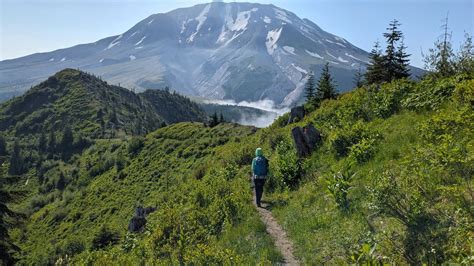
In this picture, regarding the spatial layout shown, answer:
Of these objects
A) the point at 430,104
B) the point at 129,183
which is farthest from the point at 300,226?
the point at 129,183

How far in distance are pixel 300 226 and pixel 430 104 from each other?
332 inches

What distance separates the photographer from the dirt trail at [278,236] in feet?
31.0

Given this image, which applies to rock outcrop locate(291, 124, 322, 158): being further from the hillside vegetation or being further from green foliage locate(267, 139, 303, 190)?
the hillside vegetation

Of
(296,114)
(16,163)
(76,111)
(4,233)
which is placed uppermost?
(296,114)

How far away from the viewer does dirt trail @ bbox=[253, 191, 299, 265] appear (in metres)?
9.45

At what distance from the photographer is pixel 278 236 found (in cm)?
1114

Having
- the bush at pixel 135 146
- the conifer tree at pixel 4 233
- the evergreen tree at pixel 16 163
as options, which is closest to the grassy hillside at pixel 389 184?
the conifer tree at pixel 4 233

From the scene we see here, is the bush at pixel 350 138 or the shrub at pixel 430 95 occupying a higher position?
the shrub at pixel 430 95

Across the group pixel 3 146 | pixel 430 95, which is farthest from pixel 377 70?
pixel 3 146

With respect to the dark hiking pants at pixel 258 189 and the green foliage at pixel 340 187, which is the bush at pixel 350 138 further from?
the dark hiking pants at pixel 258 189

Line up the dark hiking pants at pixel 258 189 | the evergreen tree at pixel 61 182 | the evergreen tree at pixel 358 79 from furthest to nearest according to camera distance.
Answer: the evergreen tree at pixel 61 182
the evergreen tree at pixel 358 79
the dark hiking pants at pixel 258 189

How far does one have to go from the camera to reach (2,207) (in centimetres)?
2288

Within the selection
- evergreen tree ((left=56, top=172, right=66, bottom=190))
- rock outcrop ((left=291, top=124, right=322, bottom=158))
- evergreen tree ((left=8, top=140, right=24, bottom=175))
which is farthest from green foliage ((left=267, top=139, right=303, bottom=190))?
evergreen tree ((left=8, top=140, right=24, bottom=175))

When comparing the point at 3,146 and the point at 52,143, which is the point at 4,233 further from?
the point at 3,146
